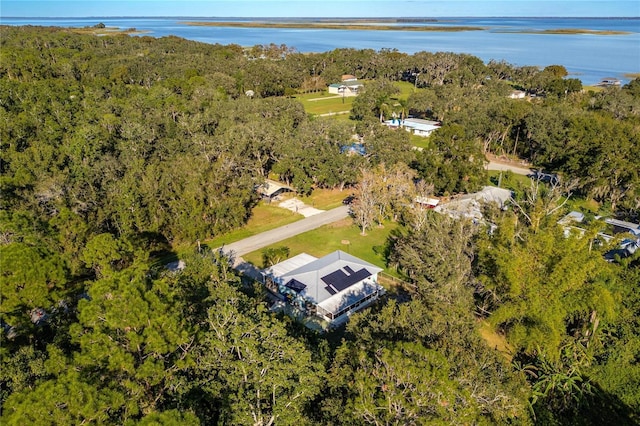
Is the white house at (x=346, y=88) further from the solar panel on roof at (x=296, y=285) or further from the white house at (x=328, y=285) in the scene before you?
the solar panel on roof at (x=296, y=285)

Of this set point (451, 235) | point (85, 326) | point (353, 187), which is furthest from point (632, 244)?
point (85, 326)

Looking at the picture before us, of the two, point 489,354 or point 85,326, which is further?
point 489,354

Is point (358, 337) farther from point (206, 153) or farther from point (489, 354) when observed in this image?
point (206, 153)

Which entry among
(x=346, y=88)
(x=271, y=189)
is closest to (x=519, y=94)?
(x=346, y=88)

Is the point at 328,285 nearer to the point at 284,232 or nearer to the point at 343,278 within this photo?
the point at 343,278

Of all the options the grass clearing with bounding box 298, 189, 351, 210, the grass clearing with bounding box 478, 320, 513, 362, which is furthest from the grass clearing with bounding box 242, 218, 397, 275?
the grass clearing with bounding box 478, 320, 513, 362

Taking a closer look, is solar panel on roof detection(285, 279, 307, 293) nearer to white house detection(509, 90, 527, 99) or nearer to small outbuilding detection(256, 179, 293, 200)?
small outbuilding detection(256, 179, 293, 200)

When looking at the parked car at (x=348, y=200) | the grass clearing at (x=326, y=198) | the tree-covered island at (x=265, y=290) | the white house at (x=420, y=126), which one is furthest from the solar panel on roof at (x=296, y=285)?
the white house at (x=420, y=126)
